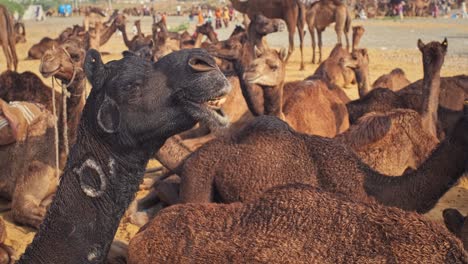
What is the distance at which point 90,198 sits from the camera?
2.46 m

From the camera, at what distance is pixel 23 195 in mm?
6805

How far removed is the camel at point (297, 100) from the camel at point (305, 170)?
2.29 metres

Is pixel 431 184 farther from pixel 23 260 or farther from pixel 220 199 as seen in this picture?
pixel 23 260

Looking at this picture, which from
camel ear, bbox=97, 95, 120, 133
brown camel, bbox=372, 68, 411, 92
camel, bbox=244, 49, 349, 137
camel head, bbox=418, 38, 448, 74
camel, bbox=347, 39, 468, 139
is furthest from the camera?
brown camel, bbox=372, 68, 411, 92

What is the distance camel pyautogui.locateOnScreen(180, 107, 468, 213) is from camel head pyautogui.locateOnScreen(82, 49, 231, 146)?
8.83 feet

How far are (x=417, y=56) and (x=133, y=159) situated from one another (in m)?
20.8

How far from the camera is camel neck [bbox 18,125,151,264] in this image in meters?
2.42

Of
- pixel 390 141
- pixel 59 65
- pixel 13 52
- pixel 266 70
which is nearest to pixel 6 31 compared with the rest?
pixel 13 52

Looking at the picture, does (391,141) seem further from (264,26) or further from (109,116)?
(264,26)

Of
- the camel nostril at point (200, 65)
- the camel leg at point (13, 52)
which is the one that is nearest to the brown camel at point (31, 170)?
the camel nostril at point (200, 65)

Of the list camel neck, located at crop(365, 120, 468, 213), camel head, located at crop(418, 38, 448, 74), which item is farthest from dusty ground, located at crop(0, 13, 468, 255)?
camel head, located at crop(418, 38, 448, 74)

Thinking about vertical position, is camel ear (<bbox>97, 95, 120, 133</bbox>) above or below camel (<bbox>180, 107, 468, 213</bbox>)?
above

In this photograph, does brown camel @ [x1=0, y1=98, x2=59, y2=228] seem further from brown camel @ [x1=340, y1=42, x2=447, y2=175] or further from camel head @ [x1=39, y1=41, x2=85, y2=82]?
brown camel @ [x1=340, y1=42, x2=447, y2=175]

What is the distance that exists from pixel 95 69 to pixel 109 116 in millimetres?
210
